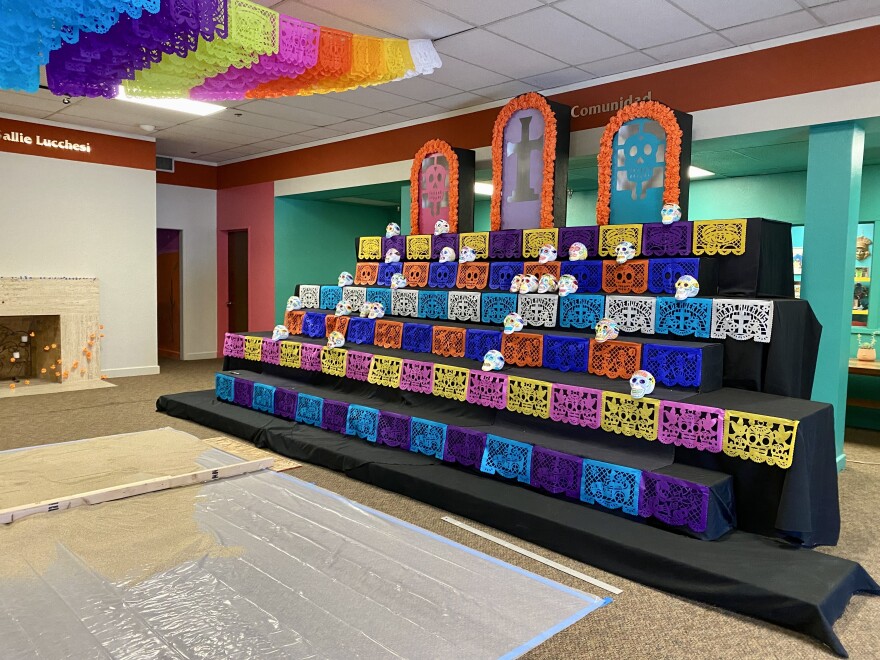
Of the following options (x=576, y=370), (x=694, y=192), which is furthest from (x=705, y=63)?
(x=694, y=192)

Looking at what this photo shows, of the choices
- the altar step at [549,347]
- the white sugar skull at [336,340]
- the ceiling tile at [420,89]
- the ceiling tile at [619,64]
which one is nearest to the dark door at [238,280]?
the altar step at [549,347]

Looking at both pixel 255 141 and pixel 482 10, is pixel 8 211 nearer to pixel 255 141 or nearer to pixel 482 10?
pixel 255 141

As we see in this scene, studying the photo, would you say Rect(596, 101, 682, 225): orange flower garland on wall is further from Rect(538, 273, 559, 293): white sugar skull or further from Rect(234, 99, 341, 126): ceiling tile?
Rect(234, 99, 341, 126): ceiling tile

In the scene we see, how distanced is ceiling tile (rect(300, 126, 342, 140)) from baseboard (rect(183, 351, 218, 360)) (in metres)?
4.14

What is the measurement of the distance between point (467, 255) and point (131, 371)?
538 cm

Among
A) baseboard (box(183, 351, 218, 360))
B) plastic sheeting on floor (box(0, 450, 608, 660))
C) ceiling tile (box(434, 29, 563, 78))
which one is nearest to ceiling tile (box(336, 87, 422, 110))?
ceiling tile (box(434, 29, 563, 78))

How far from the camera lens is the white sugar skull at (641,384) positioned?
134 inches

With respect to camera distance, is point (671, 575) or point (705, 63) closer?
point (671, 575)

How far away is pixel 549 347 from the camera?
419cm

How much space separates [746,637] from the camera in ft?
7.95

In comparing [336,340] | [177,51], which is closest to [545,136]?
[336,340]

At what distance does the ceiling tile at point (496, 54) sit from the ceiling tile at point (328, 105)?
5.47ft

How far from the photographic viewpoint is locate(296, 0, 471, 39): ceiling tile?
164 inches

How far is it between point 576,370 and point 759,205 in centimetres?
483
